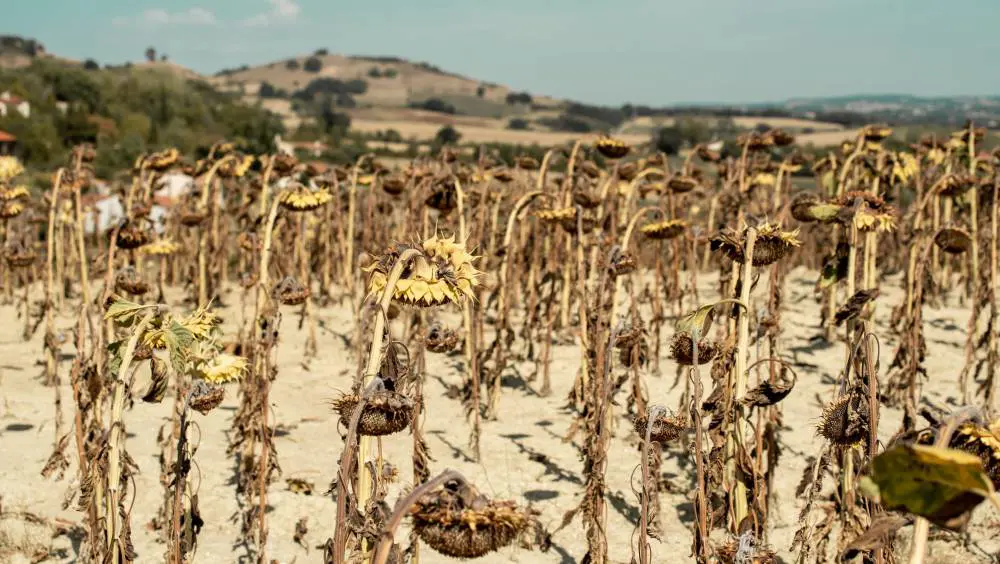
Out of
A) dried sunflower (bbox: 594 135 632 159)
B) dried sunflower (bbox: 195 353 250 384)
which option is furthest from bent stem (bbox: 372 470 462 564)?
dried sunflower (bbox: 594 135 632 159)

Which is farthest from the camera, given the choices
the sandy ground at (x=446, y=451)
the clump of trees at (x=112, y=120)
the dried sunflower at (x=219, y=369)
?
the clump of trees at (x=112, y=120)

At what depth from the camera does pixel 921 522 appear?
5.30ft

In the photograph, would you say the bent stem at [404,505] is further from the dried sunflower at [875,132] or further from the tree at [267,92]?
the tree at [267,92]

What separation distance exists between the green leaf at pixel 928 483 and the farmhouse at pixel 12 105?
6393 centimetres

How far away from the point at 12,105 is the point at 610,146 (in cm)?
6237

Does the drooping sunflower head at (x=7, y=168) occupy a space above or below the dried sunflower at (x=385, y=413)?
above

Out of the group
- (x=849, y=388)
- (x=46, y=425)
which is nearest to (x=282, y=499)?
(x=46, y=425)

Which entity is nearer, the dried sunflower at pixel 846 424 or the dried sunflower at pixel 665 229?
the dried sunflower at pixel 846 424

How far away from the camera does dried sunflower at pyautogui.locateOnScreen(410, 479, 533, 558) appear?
70.0 inches

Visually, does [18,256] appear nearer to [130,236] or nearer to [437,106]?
[130,236]

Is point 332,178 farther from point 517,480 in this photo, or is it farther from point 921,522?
point 921,522

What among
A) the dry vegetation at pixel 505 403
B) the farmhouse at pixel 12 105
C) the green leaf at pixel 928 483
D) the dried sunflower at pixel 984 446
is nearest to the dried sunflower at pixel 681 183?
the dry vegetation at pixel 505 403

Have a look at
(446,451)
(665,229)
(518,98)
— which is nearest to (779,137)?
(665,229)

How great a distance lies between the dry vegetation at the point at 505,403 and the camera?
2523mm
